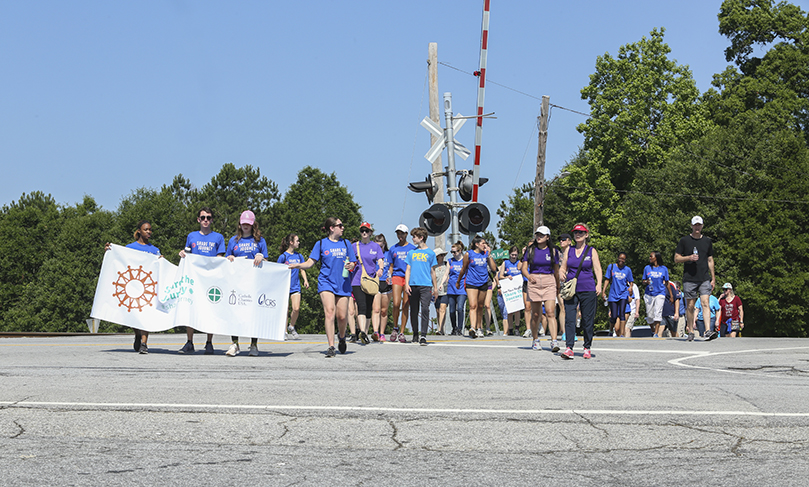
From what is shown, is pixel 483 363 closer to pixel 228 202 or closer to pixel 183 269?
pixel 183 269

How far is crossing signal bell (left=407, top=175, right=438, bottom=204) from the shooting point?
2052 centimetres

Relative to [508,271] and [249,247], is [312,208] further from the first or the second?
[249,247]

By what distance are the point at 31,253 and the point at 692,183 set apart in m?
54.0

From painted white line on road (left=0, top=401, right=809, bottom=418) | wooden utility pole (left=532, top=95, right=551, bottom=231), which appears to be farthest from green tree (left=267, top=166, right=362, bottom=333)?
painted white line on road (left=0, top=401, right=809, bottom=418)

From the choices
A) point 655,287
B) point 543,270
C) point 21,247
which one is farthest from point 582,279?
point 21,247

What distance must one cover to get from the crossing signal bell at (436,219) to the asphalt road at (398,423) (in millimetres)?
8132

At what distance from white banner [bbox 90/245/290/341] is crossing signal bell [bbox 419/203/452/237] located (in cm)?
711

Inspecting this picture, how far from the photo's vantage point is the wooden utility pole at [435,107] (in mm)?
20656

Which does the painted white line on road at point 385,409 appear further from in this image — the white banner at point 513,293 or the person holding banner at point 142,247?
the white banner at point 513,293

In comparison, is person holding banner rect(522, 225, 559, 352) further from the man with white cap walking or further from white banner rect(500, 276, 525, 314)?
white banner rect(500, 276, 525, 314)

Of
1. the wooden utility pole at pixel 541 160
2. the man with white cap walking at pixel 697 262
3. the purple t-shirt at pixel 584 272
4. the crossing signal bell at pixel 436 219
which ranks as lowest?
the purple t-shirt at pixel 584 272

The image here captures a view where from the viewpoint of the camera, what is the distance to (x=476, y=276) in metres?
17.2

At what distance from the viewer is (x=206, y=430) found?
6.20 m

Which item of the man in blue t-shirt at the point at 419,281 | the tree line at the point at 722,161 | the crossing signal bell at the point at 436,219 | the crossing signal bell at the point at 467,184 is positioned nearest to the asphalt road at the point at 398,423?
the man in blue t-shirt at the point at 419,281
